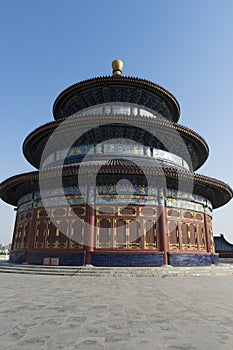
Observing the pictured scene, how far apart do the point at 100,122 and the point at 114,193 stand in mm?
5267

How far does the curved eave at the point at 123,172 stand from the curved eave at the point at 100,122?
10.3 feet

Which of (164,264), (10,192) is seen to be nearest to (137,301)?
(164,264)

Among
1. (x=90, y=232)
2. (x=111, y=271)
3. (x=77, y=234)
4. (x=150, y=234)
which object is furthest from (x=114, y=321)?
(x=150, y=234)

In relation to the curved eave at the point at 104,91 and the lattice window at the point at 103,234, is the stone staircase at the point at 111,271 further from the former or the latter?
the curved eave at the point at 104,91

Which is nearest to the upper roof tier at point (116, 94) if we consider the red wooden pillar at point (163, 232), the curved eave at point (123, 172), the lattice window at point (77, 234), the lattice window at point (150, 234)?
the curved eave at point (123, 172)

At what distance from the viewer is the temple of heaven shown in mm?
13578

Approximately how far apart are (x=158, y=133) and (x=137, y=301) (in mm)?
13527

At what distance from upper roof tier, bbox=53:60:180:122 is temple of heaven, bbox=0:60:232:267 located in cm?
11

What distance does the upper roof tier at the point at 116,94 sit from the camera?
758 inches

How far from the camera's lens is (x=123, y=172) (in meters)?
13.5

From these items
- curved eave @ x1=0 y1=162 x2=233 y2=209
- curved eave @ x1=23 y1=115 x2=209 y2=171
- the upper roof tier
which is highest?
the upper roof tier

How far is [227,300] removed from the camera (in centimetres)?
627

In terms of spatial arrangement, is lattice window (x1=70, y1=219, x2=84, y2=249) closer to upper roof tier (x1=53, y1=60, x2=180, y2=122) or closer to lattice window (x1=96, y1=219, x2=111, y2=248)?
lattice window (x1=96, y1=219, x2=111, y2=248)

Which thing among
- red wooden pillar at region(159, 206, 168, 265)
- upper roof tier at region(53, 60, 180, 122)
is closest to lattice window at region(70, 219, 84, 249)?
red wooden pillar at region(159, 206, 168, 265)
